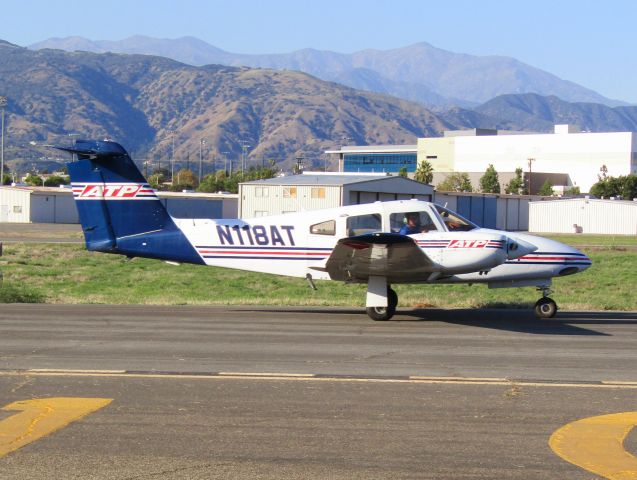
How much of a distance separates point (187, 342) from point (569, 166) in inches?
5730

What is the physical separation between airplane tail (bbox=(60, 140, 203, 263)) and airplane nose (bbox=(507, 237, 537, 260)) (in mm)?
6201

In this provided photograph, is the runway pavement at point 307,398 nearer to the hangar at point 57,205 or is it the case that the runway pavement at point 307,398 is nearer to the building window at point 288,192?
the building window at point 288,192

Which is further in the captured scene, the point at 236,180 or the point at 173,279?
the point at 236,180

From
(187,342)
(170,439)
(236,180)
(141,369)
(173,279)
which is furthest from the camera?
(236,180)

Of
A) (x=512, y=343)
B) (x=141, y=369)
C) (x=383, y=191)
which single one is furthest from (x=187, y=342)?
(x=383, y=191)

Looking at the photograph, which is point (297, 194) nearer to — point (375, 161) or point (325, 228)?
point (325, 228)

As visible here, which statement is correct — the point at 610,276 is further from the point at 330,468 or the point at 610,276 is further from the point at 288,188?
the point at 288,188

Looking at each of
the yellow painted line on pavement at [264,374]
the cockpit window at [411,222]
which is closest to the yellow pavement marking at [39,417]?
the yellow painted line on pavement at [264,374]

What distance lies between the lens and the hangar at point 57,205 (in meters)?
82.6

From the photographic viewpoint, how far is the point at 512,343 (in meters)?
14.6

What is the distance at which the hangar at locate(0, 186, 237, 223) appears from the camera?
3250 inches

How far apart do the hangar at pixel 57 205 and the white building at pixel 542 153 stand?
72026mm

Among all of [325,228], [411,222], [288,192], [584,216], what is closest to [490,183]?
[584,216]

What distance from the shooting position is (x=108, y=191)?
1900cm
